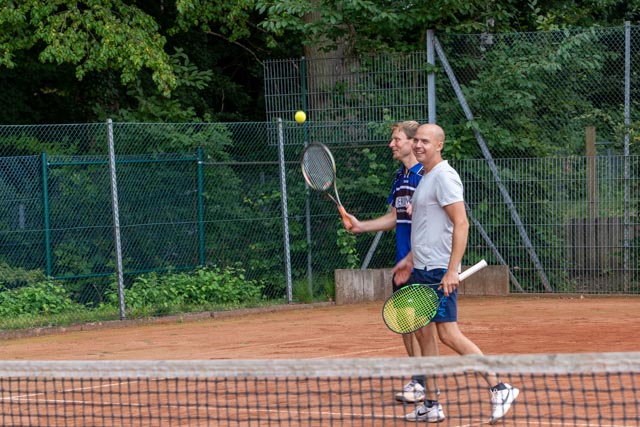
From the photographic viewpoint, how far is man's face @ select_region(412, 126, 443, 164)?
21.6ft

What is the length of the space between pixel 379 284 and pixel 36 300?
4.63m

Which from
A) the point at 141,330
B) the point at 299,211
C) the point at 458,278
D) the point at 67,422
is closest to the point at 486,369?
the point at 458,278

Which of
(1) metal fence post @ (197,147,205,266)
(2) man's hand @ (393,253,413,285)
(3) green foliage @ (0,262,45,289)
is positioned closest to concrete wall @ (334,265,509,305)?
(1) metal fence post @ (197,147,205,266)

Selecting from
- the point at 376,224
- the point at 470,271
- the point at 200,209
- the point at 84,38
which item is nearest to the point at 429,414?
the point at 470,271

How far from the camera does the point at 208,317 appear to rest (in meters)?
13.7

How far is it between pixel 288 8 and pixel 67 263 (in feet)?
16.8

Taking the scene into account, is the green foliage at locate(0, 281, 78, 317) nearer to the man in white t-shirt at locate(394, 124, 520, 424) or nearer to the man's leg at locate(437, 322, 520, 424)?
the man in white t-shirt at locate(394, 124, 520, 424)

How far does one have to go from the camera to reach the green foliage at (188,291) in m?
13.6

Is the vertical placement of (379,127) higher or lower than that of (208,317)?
higher

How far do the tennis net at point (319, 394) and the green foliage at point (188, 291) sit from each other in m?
4.73

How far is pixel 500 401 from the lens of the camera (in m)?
6.24

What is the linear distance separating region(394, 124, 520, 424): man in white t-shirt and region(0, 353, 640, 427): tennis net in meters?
0.19

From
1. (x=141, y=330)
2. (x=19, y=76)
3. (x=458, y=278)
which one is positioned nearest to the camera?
(x=458, y=278)

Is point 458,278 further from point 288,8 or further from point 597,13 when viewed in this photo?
point 597,13
